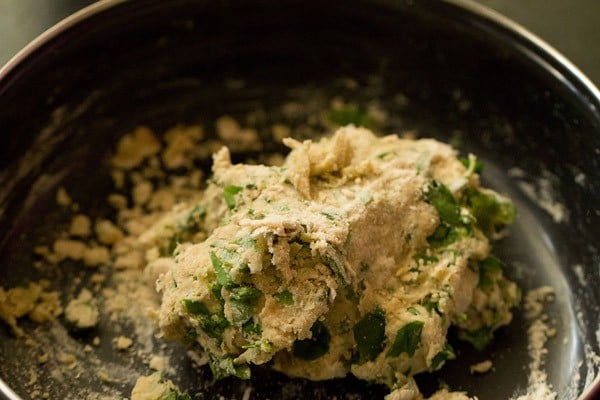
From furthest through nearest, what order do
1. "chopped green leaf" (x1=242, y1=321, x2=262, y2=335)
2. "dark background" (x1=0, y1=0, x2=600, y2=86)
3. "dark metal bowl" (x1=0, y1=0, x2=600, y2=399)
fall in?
1. "dark background" (x1=0, y1=0, x2=600, y2=86)
2. "dark metal bowl" (x1=0, y1=0, x2=600, y2=399)
3. "chopped green leaf" (x1=242, y1=321, x2=262, y2=335)

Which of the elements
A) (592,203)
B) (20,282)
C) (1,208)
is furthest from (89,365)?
(592,203)

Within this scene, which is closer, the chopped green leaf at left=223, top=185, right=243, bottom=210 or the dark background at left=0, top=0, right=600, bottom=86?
the chopped green leaf at left=223, top=185, right=243, bottom=210

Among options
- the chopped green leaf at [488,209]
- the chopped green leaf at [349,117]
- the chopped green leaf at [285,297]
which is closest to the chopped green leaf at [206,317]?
the chopped green leaf at [285,297]

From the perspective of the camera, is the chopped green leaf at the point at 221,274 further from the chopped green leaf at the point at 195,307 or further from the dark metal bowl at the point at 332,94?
the dark metal bowl at the point at 332,94

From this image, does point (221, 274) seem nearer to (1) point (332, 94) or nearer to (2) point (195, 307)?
(2) point (195, 307)

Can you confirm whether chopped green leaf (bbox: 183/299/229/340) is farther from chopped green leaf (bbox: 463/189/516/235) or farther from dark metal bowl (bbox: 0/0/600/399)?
chopped green leaf (bbox: 463/189/516/235)

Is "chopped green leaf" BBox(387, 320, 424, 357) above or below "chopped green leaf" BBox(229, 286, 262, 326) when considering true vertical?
below

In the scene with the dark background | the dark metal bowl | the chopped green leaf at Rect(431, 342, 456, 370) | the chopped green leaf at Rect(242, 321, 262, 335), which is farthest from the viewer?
the dark background

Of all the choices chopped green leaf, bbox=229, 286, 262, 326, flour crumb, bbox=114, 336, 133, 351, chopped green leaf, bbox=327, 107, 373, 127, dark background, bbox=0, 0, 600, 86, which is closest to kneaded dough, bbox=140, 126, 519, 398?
chopped green leaf, bbox=229, 286, 262, 326
